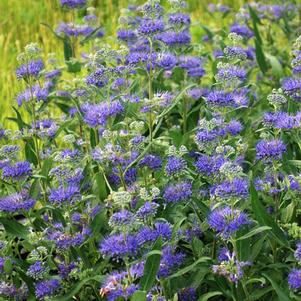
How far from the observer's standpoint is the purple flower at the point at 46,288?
10.3 ft

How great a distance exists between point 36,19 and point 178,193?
5.40 metres

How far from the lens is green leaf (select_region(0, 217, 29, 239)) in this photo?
3.34 meters

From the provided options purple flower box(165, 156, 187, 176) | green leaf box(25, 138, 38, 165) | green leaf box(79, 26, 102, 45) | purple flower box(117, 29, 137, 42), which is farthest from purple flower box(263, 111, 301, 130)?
green leaf box(79, 26, 102, 45)

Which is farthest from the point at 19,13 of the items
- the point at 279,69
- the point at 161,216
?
the point at 161,216

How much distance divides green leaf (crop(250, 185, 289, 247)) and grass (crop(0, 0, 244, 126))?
159 inches

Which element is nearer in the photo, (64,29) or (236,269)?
(236,269)

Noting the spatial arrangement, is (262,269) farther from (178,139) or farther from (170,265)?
(178,139)

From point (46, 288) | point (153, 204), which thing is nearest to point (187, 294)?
point (153, 204)

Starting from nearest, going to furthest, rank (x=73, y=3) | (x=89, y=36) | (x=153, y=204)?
1. (x=153, y=204)
2. (x=73, y=3)
3. (x=89, y=36)

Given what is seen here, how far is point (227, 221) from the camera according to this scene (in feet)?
8.84

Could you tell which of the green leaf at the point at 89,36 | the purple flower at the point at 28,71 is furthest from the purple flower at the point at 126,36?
the purple flower at the point at 28,71

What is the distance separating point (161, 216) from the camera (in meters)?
3.17

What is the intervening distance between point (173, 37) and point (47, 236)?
55.0 inches

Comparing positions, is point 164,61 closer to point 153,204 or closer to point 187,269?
point 153,204
